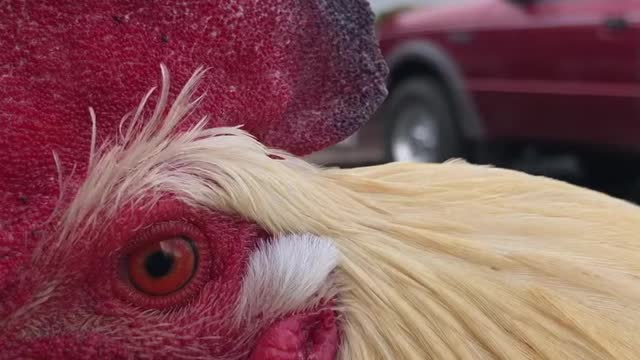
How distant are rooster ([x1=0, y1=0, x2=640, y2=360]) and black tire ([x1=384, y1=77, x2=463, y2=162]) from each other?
6.65 m

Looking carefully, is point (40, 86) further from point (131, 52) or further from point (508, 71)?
point (508, 71)

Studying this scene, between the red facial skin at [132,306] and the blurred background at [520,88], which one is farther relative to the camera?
the blurred background at [520,88]

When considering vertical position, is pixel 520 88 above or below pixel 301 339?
below

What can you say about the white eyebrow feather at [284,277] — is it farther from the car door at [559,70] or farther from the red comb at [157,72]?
the car door at [559,70]

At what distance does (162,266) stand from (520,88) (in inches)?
248

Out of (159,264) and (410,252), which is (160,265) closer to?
(159,264)

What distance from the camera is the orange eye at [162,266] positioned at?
1212 millimetres

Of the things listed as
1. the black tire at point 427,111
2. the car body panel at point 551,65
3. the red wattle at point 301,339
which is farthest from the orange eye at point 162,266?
the black tire at point 427,111

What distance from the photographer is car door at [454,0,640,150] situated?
6.33 metres

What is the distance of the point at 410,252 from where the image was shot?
127 cm

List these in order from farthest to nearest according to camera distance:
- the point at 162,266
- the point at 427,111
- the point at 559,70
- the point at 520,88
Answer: the point at 427,111 < the point at 520,88 < the point at 559,70 < the point at 162,266

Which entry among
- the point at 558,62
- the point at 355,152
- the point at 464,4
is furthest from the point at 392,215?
the point at 355,152

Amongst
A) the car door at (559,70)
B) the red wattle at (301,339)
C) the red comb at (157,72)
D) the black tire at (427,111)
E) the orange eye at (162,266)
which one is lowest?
the black tire at (427,111)

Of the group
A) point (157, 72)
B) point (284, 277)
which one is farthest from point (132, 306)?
point (157, 72)
